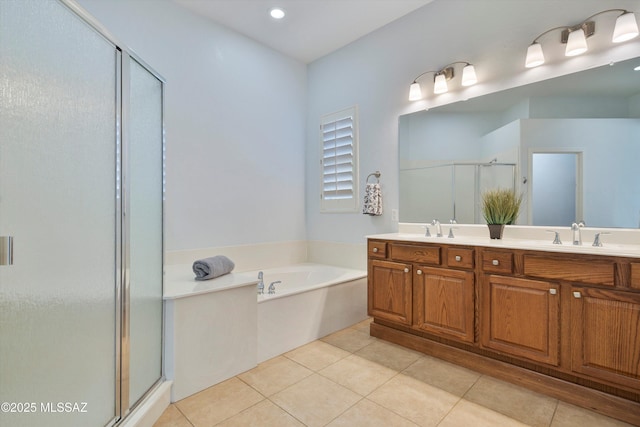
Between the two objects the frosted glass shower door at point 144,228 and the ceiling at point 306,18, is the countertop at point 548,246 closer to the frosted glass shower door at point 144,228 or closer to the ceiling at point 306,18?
the frosted glass shower door at point 144,228

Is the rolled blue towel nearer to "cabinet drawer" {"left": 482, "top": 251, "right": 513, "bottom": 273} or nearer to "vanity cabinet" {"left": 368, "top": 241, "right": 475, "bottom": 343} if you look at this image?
"vanity cabinet" {"left": 368, "top": 241, "right": 475, "bottom": 343}

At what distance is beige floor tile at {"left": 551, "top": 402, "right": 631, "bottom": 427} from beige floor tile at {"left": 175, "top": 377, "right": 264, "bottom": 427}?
159cm

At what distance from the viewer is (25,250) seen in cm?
95

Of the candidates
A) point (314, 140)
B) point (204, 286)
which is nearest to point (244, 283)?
point (204, 286)

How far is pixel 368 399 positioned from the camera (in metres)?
1.73

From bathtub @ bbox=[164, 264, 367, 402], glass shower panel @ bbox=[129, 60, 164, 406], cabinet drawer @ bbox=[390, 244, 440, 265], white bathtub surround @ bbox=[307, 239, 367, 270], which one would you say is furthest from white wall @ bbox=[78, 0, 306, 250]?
cabinet drawer @ bbox=[390, 244, 440, 265]

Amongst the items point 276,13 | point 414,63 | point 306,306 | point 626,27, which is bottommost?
point 306,306

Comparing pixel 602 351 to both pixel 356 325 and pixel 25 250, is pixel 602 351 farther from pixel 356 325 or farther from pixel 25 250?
pixel 25 250

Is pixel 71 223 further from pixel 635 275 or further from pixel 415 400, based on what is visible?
pixel 635 275

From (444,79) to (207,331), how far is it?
2718mm

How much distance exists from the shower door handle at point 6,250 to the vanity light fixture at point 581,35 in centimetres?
Result: 296

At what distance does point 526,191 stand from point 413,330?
4.39ft

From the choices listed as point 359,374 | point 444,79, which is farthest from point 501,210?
point 359,374

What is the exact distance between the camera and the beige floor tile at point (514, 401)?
1.56 meters
